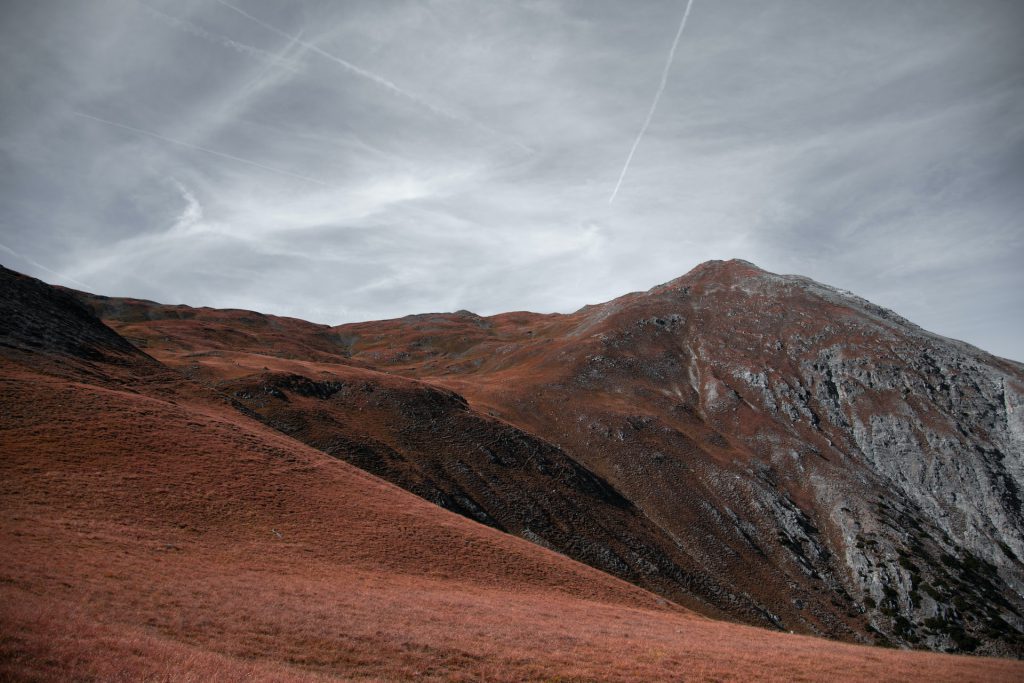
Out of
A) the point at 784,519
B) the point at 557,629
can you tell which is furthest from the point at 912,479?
the point at 557,629

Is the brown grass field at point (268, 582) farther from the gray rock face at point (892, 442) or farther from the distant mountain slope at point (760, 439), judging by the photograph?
the gray rock face at point (892, 442)

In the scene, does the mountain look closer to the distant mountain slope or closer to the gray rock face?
the distant mountain slope

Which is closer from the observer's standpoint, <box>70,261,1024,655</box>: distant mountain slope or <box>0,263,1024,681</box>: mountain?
<box>0,263,1024,681</box>: mountain

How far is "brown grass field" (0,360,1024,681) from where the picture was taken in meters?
17.6

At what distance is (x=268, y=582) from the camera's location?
26562 millimetres

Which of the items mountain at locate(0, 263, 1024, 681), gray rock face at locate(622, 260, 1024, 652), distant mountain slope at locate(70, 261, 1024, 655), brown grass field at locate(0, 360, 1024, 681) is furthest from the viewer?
gray rock face at locate(622, 260, 1024, 652)

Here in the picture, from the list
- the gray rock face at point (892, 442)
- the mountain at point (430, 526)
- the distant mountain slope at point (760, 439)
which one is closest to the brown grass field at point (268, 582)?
the mountain at point (430, 526)

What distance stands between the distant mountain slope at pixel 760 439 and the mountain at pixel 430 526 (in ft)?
1.94

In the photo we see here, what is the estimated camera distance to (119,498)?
101 ft

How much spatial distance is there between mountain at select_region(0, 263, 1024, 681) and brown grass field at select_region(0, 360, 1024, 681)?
0.17 m

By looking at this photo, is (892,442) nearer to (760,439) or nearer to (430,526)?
(760,439)

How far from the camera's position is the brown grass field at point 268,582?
17.6 m

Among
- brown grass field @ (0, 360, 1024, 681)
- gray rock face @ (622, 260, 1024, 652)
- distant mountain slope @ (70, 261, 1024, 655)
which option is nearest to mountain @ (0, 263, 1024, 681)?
brown grass field @ (0, 360, 1024, 681)

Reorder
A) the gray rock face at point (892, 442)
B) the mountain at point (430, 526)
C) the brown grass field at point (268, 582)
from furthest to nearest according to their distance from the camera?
the gray rock face at point (892, 442)
the mountain at point (430, 526)
the brown grass field at point (268, 582)
